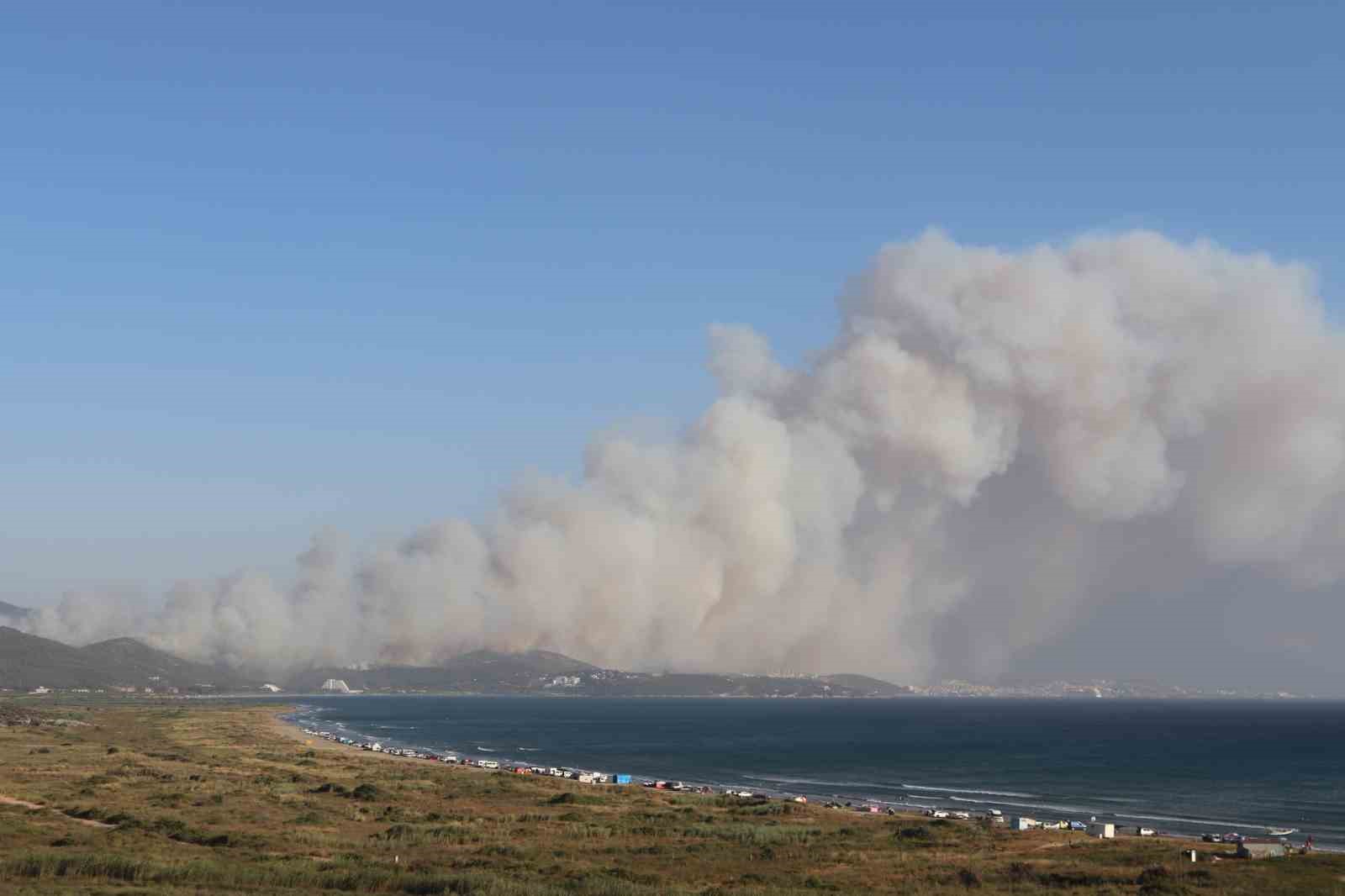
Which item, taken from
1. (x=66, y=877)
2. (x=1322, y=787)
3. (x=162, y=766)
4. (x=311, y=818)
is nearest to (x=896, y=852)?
(x=311, y=818)

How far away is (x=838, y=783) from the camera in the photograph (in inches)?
5281

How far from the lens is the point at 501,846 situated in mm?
63594

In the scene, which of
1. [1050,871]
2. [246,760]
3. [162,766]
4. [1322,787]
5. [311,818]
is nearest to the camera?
[1050,871]

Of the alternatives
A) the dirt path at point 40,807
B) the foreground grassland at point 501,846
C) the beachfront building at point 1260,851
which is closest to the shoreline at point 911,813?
the foreground grassland at point 501,846

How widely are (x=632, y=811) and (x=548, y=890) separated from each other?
→ 42.4 metres

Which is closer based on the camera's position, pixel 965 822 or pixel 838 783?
pixel 965 822

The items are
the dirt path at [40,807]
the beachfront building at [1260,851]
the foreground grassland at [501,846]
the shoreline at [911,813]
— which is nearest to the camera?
the foreground grassland at [501,846]

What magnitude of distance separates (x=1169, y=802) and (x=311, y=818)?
87.1 metres

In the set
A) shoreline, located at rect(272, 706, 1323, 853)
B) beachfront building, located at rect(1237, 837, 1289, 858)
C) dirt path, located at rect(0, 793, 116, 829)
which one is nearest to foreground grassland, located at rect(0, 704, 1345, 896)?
dirt path, located at rect(0, 793, 116, 829)

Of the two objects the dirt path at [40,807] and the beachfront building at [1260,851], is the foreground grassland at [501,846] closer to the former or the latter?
the dirt path at [40,807]

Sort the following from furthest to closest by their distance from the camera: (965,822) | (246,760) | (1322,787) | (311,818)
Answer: (1322,787) < (246,760) < (965,822) < (311,818)

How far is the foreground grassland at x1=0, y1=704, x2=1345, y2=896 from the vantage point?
50562mm

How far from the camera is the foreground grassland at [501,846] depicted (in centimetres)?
5056

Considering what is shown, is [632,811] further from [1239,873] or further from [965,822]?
[1239,873]
